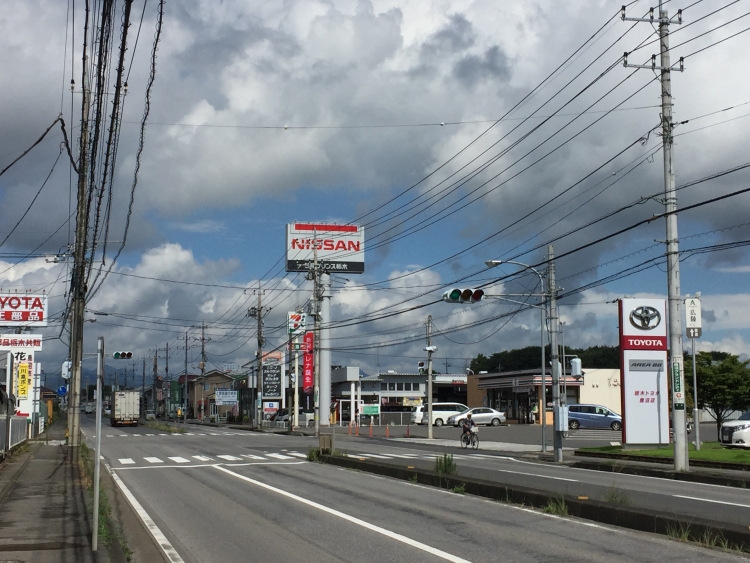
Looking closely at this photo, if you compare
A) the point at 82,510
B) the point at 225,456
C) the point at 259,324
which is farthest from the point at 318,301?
the point at 82,510

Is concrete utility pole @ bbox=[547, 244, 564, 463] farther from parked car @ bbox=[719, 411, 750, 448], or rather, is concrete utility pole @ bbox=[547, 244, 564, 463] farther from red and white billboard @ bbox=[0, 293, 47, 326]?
red and white billboard @ bbox=[0, 293, 47, 326]

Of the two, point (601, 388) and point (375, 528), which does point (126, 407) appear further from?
point (375, 528)

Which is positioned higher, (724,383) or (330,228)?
(330,228)

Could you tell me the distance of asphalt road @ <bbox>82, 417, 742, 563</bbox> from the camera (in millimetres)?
10445

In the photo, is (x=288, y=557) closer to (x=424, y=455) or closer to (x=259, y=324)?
(x=424, y=455)

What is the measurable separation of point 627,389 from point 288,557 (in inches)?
928

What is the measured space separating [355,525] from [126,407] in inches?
2622

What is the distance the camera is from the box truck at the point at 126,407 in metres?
74.7

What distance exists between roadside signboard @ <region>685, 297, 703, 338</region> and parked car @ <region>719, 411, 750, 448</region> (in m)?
4.06

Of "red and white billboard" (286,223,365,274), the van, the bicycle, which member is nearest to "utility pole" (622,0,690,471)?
the bicycle

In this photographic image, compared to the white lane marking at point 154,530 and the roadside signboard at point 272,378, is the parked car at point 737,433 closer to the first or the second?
the white lane marking at point 154,530

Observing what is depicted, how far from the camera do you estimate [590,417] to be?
55.6 meters

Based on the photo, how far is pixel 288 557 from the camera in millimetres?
10438

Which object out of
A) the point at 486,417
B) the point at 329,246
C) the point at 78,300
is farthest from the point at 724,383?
the point at 329,246
